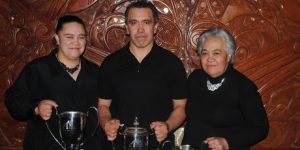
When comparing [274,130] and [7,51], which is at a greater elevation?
[7,51]

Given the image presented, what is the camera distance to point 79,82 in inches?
105

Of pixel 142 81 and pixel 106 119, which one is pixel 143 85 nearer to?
pixel 142 81

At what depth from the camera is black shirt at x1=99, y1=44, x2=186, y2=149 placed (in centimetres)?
265

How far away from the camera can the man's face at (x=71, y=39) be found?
263cm

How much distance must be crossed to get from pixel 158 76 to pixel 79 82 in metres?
0.50

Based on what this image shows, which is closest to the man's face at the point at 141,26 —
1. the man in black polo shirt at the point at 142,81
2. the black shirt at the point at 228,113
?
the man in black polo shirt at the point at 142,81

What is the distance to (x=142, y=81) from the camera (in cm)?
267

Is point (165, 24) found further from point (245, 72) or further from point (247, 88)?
point (247, 88)

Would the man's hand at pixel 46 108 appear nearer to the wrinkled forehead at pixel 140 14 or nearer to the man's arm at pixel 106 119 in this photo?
the man's arm at pixel 106 119

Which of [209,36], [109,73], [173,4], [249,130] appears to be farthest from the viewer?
[173,4]

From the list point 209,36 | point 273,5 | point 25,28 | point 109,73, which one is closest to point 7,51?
point 25,28

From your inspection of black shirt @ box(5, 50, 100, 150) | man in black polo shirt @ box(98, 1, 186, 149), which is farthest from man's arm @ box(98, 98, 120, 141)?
black shirt @ box(5, 50, 100, 150)

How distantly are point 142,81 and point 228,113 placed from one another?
1.85ft

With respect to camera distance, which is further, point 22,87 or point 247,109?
point 22,87
